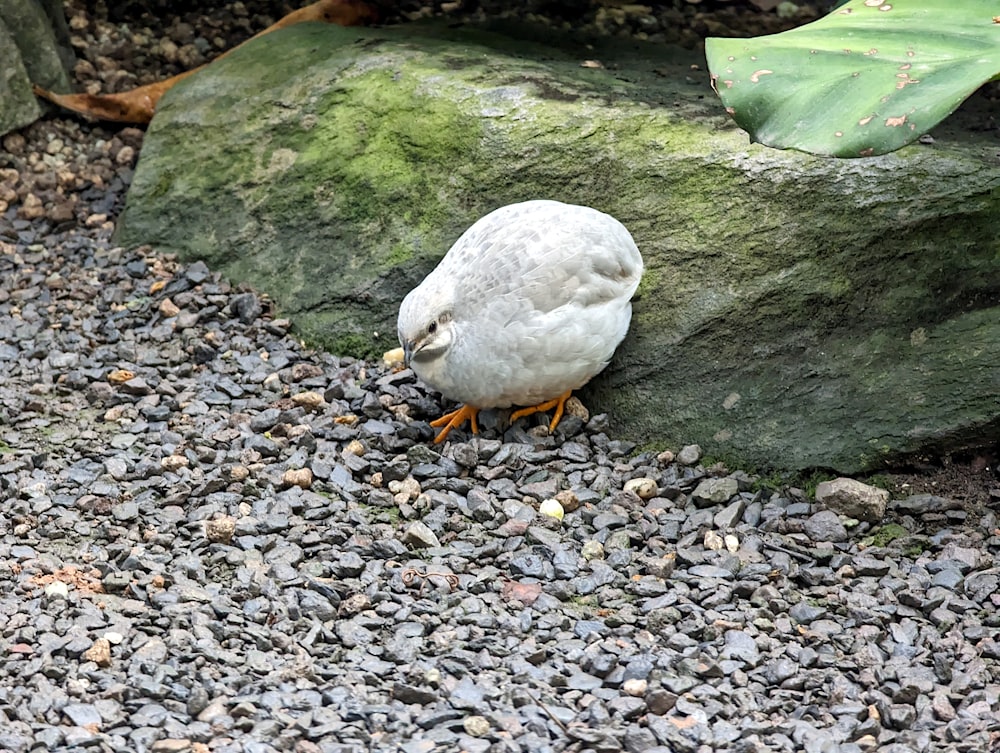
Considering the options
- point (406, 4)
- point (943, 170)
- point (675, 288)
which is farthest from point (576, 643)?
point (406, 4)

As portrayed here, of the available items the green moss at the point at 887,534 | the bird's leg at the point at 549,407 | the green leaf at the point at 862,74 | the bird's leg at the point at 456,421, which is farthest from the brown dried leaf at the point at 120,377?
the green moss at the point at 887,534

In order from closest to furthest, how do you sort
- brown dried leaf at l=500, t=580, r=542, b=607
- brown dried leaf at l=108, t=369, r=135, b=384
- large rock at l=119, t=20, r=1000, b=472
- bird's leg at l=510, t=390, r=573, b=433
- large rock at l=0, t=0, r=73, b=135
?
brown dried leaf at l=500, t=580, r=542, b=607, large rock at l=119, t=20, r=1000, b=472, bird's leg at l=510, t=390, r=573, b=433, brown dried leaf at l=108, t=369, r=135, b=384, large rock at l=0, t=0, r=73, b=135

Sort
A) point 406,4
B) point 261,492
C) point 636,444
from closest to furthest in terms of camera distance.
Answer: point 261,492
point 636,444
point 406,4

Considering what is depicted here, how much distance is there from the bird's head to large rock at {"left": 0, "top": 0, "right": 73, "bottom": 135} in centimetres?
288

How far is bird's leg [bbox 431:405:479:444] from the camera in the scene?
181 inches

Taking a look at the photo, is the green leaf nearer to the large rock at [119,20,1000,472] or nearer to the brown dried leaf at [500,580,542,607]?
the large rock at [119,20,1000,472]

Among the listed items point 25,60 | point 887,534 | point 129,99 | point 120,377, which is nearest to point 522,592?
point 887,534

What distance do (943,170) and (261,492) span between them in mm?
2555

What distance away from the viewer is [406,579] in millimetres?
3730

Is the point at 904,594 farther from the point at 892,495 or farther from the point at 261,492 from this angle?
the point at 261,492

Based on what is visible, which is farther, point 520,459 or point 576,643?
point 520,459

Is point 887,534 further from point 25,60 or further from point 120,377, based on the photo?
point 25,60

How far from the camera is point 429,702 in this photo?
316cm

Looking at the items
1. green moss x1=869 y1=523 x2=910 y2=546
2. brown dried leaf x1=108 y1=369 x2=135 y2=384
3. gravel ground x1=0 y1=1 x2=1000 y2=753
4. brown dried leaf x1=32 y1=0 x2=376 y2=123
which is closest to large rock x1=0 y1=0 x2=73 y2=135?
brown dried leaf x1=32 y1=0 x2=376 y2=123
